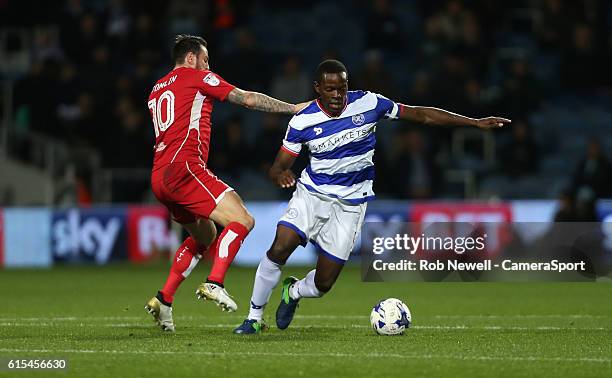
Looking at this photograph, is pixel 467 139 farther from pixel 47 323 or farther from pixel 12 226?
pixel 47 323

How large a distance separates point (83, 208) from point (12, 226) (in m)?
1.17

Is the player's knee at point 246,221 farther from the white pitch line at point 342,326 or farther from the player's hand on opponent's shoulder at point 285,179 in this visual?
the white pitch line at point 342,326

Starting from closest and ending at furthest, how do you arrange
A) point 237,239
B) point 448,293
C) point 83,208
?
1. point 237,239
2. point 448,293
3. point 83,208

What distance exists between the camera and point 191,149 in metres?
10.1

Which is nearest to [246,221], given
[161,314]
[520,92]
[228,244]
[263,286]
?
[228,244]

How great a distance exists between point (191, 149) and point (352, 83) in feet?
36.6

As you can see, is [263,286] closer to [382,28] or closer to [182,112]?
[182,112]

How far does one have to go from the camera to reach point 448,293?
1478cm

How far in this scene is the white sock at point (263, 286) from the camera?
9.78m

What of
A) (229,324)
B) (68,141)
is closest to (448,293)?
(229,324)

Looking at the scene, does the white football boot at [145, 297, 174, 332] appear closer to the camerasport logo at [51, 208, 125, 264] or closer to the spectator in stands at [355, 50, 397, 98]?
the camerasport logo at [51, 208, 125, 264]

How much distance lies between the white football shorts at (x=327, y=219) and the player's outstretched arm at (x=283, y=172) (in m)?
0.47

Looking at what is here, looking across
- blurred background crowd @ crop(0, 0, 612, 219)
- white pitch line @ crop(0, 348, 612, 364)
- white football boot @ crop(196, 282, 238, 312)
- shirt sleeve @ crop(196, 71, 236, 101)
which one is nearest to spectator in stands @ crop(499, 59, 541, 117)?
blurred background crowd @ crop(0, 0, 612, 219)

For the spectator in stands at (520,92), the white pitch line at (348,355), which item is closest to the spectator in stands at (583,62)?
the spectator in stands at (520,92)
